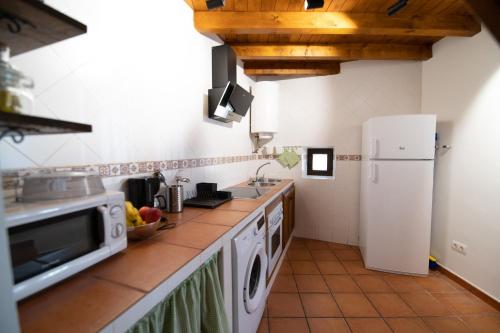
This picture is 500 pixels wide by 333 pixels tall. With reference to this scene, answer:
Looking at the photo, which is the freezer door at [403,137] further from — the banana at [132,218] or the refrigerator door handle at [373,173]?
the banana at [132,218]

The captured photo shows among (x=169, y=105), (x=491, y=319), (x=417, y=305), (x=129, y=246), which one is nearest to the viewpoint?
(x=129, y=246)

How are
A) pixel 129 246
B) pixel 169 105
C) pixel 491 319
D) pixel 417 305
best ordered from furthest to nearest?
pixel 417 305 → pixel 491 319 → pixel 169 105 → pixel 129 246

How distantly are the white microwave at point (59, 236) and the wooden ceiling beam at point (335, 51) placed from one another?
2167 millimetres

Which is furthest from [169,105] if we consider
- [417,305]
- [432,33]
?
[417,305]

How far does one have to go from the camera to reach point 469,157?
1.93 meters

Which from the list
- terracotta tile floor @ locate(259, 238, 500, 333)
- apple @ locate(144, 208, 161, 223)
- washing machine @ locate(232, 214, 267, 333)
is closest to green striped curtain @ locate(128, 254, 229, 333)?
washing machine @ locate(232, 214, 267, 333)

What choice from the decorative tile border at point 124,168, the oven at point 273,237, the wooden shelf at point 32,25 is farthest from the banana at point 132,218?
the oven at point 273,237

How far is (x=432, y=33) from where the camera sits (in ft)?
6.16

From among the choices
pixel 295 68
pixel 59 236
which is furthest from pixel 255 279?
pixel 295 68

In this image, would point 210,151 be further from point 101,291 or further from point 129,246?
point 101,291

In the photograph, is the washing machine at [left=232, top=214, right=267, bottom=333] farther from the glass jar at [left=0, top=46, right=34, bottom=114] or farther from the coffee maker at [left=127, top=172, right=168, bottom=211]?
the glass jar at [left=0, top=46, right=34, bottom=114]

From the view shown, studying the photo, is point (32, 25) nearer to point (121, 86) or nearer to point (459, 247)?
point (121, 86)

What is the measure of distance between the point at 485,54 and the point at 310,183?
6.67ft

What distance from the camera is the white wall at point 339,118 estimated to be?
8.78 ft
